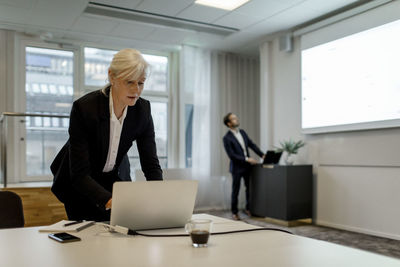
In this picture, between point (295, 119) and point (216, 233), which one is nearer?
point (216, 233)

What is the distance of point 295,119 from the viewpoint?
521 cm

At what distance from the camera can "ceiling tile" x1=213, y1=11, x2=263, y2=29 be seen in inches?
188

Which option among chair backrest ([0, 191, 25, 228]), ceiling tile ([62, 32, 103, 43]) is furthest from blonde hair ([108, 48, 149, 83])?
ceiling tile ([62, 32, 103, 43])

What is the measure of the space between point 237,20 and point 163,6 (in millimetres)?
1031

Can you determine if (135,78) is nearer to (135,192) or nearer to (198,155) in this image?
(135,192)

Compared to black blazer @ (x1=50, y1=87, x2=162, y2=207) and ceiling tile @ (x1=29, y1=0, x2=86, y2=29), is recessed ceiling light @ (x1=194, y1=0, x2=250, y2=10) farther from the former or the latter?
black blazer @ (x1=50, y1=87, x2=162, y2=207)

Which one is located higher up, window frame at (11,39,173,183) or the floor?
window frame at (11,39,173,183)

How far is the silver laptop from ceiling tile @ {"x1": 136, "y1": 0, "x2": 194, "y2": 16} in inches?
136

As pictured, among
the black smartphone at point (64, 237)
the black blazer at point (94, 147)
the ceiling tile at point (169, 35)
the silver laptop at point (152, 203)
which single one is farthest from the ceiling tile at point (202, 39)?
the black smartphone at point (64, 237)

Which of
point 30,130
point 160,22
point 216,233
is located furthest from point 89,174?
point 30,130

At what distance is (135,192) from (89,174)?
0.42 metres

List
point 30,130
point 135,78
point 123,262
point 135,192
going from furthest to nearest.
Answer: point 30,130, point 135,78, point 135,192, point 123,262

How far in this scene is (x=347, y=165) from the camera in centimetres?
445

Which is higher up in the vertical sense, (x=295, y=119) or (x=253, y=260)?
(x=295, y=119)
